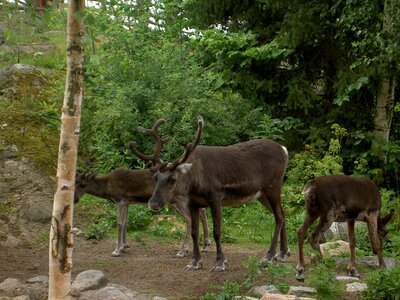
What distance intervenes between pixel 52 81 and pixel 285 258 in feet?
31.0

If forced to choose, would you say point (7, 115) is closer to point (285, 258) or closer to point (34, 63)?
point (34, 63)

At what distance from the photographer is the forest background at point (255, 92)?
14.7 m

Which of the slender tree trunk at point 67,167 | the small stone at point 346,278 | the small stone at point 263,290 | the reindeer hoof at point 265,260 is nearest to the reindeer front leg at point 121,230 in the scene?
the reindeer hoof at point 265,260

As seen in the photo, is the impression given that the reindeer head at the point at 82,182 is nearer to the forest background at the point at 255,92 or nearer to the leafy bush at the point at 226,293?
the forest background at the point at 255,92

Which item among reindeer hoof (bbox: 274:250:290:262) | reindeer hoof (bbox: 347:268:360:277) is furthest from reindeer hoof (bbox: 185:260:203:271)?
reindeer hoof (bbox: 347:268:360:277)

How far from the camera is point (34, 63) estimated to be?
65.0 ft

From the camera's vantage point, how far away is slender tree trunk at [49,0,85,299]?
6449 mm

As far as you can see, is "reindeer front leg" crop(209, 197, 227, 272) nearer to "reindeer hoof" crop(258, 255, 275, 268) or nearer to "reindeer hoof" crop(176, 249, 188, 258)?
"reindeer hoof" crop(258, 255, 275, 268)

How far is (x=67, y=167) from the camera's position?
645 centimetres

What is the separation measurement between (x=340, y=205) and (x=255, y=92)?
693 centimetres

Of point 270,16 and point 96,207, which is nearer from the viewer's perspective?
point 96,207

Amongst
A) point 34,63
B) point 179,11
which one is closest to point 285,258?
point 179,11

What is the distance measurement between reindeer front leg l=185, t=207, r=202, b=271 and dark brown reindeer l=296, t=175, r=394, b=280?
1.43m

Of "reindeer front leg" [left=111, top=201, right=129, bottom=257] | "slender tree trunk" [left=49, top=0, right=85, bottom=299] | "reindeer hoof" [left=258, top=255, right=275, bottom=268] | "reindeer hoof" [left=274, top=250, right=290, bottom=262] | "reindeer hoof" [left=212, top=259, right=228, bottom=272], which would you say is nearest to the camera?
"slender tree trunk" [left=49, top=0, right=85, bottom=299]
